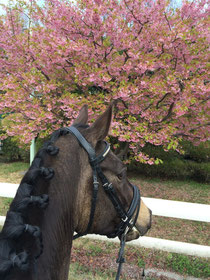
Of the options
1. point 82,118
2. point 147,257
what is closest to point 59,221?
point 82,118

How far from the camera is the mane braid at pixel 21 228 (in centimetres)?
95

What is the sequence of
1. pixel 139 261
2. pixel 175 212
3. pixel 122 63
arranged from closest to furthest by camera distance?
pixel 175 212 → pixel 139 261 → pixel 122 63

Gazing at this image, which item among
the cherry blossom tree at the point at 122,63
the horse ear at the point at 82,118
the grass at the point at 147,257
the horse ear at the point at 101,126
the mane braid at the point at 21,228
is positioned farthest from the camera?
the cherry blossom tree at the point at 122,63

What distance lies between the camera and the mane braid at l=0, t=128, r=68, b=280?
95cm

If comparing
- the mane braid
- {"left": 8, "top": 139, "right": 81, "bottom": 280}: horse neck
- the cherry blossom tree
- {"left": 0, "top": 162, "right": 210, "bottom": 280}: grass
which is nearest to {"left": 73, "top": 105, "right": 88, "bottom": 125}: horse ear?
{"left": 8, "top": 139, "right": 81, "bottom": 280}: horse neck

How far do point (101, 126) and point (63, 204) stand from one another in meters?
0.53

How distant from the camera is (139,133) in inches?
178

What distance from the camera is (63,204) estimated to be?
1.24 m

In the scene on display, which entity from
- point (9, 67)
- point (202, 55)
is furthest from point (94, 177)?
point (9, 67)

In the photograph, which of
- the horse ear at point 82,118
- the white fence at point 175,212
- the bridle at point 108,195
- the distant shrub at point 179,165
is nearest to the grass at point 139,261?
the white fence at point 175,212

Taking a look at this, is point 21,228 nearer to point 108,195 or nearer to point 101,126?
point 108,195

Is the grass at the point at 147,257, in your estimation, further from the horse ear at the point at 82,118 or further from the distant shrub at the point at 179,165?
the distant shrub at the point at 179,165

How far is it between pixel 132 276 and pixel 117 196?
2.13m

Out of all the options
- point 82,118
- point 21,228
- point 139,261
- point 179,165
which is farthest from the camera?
point 179,165
